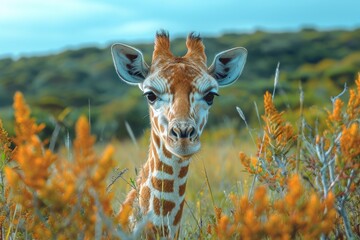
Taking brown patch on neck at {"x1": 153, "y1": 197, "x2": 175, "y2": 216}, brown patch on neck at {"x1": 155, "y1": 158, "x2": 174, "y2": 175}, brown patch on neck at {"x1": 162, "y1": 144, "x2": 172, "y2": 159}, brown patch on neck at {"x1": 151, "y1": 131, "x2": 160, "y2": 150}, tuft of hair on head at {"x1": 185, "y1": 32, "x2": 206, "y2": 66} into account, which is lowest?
brown patch on neck at {"x1": 153, "y1": 197, "x2": 175, "y2": 216}

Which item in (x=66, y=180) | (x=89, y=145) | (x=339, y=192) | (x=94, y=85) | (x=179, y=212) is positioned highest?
(x=89, y=145)

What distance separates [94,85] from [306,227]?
51.2m

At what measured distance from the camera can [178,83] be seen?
3387mm

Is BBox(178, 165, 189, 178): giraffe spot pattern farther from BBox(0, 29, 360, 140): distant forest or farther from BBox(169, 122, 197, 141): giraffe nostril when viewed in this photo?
BBox(0, 29, 360, 140): distant forest

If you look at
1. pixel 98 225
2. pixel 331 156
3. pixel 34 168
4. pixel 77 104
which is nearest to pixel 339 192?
pixel 331 156

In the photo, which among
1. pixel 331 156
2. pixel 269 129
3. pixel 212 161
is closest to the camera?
pixel 331 156

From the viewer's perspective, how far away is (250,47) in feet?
194

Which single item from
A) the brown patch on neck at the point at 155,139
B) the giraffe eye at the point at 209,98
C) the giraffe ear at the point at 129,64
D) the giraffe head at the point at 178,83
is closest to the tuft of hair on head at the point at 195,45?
the giraffe head at the point at 178,83

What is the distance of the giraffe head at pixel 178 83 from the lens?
302cm

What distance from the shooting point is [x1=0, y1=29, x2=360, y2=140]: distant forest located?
31.0 metres

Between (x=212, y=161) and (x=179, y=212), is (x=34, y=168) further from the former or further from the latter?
(x=212, y=161)

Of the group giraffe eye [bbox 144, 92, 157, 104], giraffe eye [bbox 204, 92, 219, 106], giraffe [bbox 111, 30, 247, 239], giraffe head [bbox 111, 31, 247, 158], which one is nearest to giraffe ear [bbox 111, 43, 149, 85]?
giraffe head [bbox 111, 31, 247, 158]

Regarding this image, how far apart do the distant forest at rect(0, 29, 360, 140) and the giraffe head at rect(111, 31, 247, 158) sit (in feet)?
67.4

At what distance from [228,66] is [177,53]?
4785 centimetres
